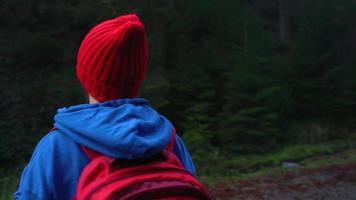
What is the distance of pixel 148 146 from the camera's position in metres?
1.46

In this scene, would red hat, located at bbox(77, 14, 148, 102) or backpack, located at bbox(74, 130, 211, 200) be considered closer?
backpack, located at bbox(74, 130, 211, 200)

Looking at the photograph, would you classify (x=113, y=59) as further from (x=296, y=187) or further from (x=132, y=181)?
(x=296, y=187)

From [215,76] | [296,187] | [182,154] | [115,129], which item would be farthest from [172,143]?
[215,76]

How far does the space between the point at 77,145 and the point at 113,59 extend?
27 cm

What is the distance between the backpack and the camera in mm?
1414

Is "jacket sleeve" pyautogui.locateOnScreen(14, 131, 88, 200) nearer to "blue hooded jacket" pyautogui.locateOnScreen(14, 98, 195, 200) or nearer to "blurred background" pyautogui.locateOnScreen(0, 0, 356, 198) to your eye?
"blue hooded jacket" pyautogui.locateOnScreen(14, 98, 195, 200)

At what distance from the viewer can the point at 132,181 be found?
143cm

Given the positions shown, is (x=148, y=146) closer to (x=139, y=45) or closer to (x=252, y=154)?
(x=139, y=45)

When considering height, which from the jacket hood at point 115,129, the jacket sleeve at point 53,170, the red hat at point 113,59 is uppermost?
the red hat at point 113,59

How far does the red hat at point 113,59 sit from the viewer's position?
155 centimetres

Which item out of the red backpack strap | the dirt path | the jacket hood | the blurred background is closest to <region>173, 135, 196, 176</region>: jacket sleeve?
the red backpack strap

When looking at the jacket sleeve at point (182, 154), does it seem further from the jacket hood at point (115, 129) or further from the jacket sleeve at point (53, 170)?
the jacket sleeve at point (53, 170)

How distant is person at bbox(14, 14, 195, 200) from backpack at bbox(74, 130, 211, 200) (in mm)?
33

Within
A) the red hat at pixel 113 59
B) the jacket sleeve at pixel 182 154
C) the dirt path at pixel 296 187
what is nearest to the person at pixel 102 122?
the red hat at pixel 113 59
